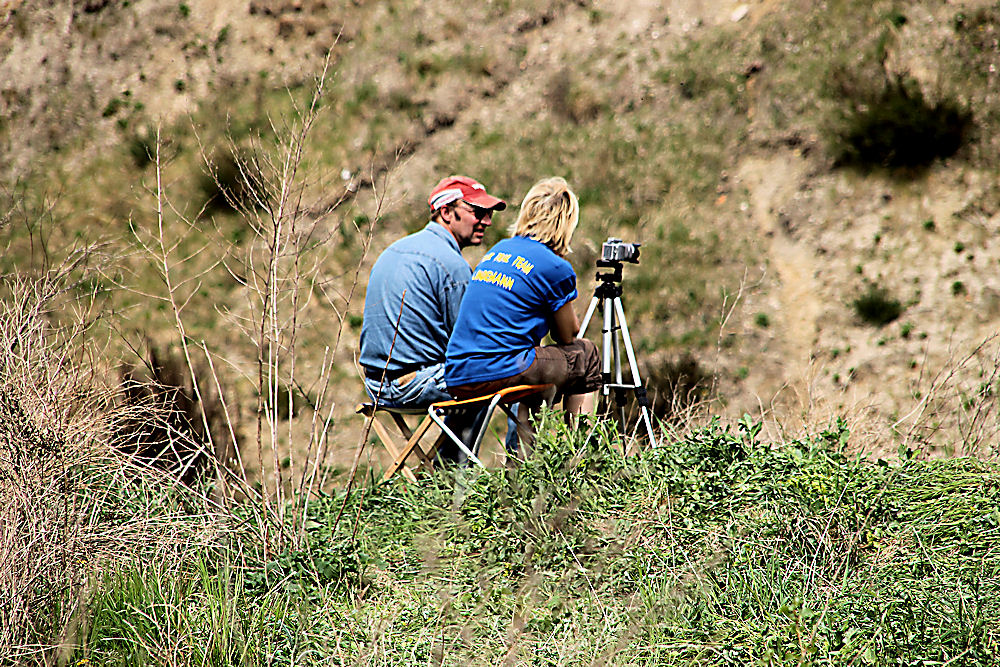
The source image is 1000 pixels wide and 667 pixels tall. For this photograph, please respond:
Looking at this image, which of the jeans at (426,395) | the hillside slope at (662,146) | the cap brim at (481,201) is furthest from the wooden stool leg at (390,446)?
the hillside slope at (662,146)

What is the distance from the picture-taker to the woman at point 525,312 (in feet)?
11.4

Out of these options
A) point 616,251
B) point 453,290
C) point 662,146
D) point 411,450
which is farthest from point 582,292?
point 411,450

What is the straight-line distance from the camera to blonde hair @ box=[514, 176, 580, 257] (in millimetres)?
3602

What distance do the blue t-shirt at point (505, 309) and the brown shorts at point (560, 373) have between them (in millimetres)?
30

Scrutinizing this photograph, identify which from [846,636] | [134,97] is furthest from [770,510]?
[134,97]

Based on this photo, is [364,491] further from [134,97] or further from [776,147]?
[134,97]

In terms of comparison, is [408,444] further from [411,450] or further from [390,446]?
[390,446]

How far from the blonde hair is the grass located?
0.86 m

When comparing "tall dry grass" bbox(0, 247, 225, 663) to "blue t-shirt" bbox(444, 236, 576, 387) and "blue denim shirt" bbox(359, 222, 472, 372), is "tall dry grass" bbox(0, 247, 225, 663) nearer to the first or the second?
"blue denim shirt" bbox(359, 222, 472, 372)

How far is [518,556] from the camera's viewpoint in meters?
2.86

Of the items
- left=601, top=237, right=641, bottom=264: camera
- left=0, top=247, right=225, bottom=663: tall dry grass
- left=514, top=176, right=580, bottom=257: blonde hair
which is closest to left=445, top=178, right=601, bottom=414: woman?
left=514, top=176, right=580, bottom=257: blonde hair

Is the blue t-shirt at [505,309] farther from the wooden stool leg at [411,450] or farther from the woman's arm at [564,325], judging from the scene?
the wooden stool leg at [411,450]

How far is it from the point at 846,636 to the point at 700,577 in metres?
0.44

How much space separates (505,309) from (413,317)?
1.50ft
